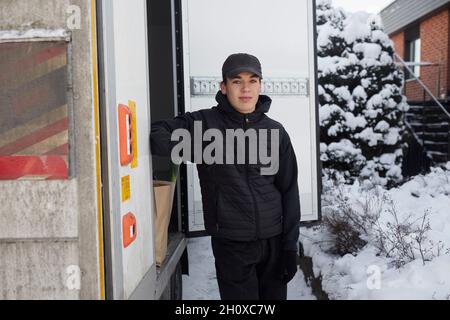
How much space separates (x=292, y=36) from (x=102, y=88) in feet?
7.67

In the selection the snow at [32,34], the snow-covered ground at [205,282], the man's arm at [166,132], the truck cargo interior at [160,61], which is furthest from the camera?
the truck cargo interior at [160,61]

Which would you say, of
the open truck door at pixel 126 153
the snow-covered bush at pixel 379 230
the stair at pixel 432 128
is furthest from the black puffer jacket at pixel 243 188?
the stair at pixel 432 128

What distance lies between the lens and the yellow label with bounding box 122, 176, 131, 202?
1.85m

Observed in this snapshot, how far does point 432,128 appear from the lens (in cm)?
955

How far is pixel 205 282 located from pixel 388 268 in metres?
1.99

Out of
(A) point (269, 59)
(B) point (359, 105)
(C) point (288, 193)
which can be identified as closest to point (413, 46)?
(B) point (359, 105)

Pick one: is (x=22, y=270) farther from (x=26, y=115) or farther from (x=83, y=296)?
(x=26, y=115)

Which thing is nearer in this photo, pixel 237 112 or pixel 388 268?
pixel 237 112

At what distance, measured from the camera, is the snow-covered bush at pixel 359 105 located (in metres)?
7.34

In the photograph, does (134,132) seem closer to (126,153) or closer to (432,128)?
(126,153)

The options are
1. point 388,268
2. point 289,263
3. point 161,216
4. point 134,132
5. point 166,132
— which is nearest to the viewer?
point 134,132

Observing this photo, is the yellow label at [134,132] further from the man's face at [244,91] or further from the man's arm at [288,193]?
the man's arm at [288,193]

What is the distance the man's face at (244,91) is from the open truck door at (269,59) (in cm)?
92

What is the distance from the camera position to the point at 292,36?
11.9 feet
